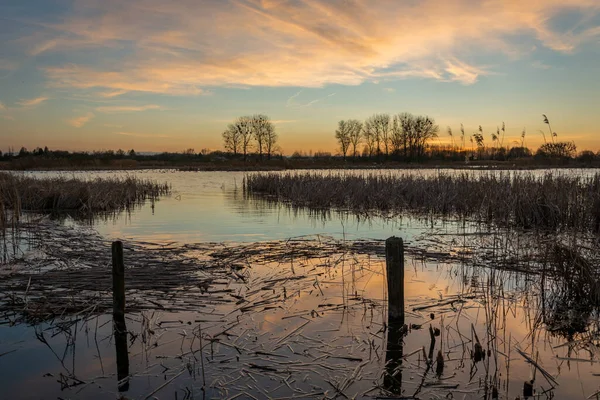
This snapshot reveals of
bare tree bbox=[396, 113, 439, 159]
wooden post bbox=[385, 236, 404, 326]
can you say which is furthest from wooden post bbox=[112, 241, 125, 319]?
bare tree bbox=[396, 113, 439, 159]

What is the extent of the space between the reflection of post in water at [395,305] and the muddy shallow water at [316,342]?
4 cm

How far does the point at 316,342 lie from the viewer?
4.80 m

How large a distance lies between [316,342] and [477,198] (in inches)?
511

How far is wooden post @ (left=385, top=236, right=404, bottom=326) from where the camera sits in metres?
4.78

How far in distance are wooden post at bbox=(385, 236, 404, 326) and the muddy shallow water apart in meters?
0.35

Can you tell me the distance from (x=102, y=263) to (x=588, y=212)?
1158cm

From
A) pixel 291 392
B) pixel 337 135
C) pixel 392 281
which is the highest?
pixel 337 135

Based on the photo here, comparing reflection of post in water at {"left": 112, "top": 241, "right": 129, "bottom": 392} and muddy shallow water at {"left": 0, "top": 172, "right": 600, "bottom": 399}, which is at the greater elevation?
reflection of post in water at {"left": 112, "top": 241, "right": 129, "bottom": 392}

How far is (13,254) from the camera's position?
9047mm

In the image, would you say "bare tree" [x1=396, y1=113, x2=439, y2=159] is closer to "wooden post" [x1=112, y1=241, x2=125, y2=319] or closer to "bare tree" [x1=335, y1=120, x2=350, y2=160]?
"bare tree" [x1=335, y1=120, x2=350, y2=160]

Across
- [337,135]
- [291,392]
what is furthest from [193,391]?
[337,135]

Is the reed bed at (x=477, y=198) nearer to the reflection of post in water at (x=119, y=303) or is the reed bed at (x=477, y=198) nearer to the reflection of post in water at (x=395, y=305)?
the reflection of post in water at (x=395, y=305)

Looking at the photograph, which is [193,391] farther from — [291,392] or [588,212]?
[588,212]

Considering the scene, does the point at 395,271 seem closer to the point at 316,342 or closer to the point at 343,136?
the point at 316,342
